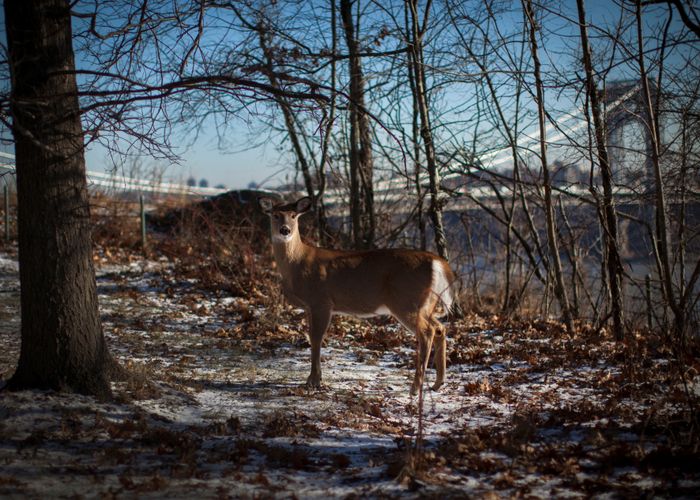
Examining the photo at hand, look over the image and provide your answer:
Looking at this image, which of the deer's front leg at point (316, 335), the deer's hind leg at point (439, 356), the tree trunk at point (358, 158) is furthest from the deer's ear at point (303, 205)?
the tree trunk at point (358, 158)

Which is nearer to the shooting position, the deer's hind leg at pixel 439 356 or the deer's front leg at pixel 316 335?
the deer's front leg at pixel 316 335

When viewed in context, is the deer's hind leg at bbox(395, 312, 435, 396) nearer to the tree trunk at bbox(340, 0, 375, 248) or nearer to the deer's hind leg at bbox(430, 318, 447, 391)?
the deer's hind leg at bbox(430, 318, 447, 391)

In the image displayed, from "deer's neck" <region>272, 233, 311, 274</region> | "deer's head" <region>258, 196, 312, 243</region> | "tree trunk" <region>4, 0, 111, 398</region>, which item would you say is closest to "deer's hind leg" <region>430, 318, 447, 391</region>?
"deer's neck" <region>272, 233, 311, 274</region>

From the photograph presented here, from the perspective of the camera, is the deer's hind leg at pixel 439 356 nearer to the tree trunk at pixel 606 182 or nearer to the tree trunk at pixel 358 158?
the tree trunk at pixel 606 182

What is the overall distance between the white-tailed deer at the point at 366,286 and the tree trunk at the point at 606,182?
238 cm

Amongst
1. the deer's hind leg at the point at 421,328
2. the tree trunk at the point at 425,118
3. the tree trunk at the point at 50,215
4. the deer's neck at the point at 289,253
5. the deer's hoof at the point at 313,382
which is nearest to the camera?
the tree trunk at the point at 50,215

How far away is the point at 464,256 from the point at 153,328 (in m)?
6.44

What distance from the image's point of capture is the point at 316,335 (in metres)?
5.95

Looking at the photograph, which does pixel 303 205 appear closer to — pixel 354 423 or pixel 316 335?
pixel 316 335

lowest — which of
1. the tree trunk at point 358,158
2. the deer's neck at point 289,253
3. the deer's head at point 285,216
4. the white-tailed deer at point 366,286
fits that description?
A: the white-tailed deer at point 366,286

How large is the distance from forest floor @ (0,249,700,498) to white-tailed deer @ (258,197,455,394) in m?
0.52

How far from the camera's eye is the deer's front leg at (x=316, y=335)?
5.74 m

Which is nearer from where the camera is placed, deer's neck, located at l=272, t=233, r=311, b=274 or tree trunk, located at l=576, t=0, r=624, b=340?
deer's neck, located at l=272, t=233, r=311, b=274

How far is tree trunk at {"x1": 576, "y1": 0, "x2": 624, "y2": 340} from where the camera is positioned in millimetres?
6926
